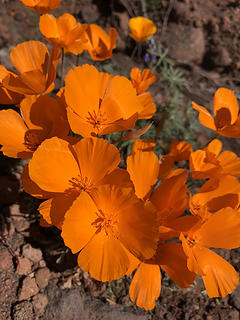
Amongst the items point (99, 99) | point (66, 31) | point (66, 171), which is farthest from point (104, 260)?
point (66, 31)

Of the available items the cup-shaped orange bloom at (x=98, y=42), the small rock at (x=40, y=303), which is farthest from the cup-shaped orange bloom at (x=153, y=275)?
the cup-shaped orange bloom at (x=98, y=42)

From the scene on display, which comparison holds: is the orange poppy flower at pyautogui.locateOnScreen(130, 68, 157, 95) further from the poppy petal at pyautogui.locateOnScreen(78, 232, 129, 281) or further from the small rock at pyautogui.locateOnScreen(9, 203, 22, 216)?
the small rock at pyautogui.locateOnScreen(9, 203, 22, 216)

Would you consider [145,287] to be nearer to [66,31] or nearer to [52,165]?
[52,165]

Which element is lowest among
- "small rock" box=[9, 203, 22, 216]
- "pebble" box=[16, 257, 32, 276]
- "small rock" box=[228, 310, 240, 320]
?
"small rock" box=[228, 310, 240, 320]

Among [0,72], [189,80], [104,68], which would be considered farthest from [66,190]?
[189,80]

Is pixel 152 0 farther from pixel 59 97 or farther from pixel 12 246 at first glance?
pixel 12 246

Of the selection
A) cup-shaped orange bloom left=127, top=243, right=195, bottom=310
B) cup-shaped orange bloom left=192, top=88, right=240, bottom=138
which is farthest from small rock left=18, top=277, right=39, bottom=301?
cup-shaped orange bloom left=192, top=88, right=240, bottom=138
